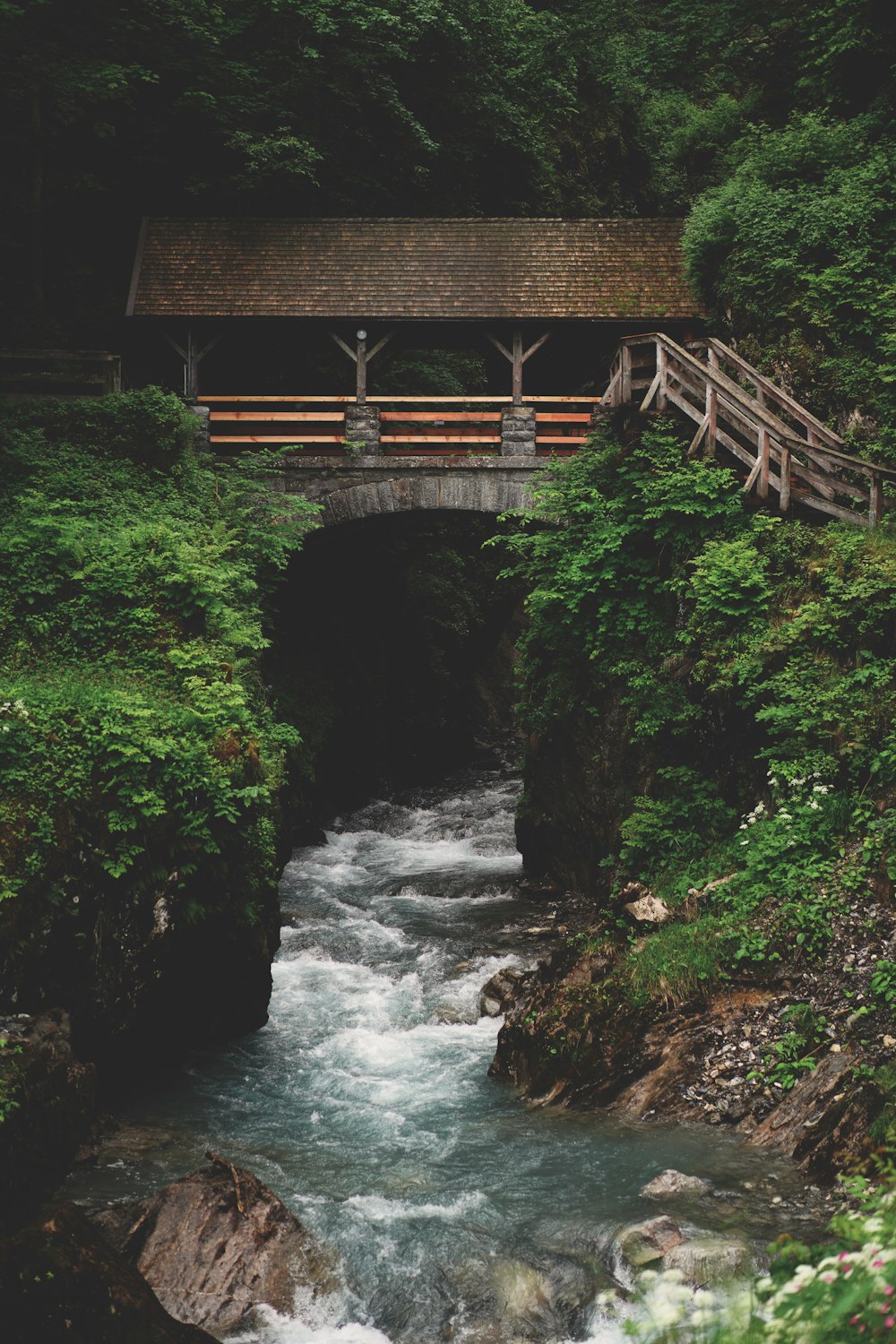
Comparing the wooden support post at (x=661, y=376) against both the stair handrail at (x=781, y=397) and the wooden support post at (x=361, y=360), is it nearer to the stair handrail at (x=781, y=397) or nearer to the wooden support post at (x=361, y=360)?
the stair handrail at (x=781, y=397)

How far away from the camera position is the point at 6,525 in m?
11.0

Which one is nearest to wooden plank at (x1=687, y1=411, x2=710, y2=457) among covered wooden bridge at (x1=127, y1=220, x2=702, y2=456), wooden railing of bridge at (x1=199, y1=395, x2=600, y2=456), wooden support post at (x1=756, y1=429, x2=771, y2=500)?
wooden support post at (x1=756, y1=429, x2=771, y2=500)

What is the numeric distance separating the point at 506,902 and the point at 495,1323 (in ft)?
27.8

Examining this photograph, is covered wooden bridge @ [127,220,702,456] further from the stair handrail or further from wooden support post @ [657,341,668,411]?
wooden support post @ [657,341,668,411]

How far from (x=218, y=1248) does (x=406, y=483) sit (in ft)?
38.8

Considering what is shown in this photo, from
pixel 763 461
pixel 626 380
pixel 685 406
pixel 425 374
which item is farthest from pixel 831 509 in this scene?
pixel 425 374

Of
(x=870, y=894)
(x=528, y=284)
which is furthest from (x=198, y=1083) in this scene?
(x=528, y=284)

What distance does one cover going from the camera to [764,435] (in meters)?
11.3

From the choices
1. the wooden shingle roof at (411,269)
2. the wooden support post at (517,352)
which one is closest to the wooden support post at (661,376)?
the wooden shingle roof at (411,269)

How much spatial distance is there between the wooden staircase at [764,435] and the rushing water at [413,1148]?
5.83m

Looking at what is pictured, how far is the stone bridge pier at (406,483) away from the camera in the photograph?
Result: 53.5ft

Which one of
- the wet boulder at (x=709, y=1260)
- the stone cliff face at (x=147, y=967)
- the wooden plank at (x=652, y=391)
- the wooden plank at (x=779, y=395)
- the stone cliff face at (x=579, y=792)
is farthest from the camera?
the wooden plank at (x=652, y=391)

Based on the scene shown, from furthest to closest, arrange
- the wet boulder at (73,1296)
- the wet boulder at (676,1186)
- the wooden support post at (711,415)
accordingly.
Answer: the wooden support post at (711,415)
the wet boulder at (676,1186)
the wet boulder at (73,1296)

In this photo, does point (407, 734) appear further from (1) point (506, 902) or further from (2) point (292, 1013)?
(2) point (292, 1013)
